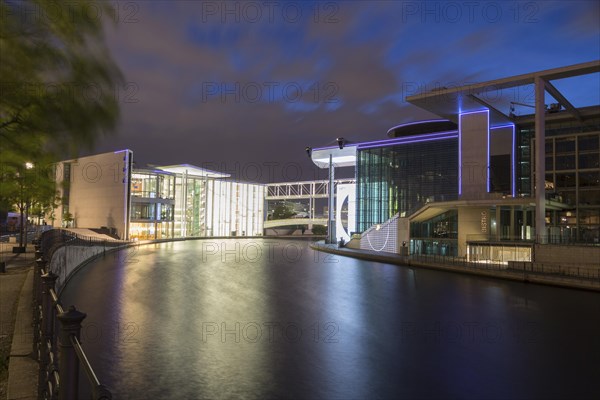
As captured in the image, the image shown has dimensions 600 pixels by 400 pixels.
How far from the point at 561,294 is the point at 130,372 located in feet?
59.0

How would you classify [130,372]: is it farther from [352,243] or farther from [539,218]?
[352,243]

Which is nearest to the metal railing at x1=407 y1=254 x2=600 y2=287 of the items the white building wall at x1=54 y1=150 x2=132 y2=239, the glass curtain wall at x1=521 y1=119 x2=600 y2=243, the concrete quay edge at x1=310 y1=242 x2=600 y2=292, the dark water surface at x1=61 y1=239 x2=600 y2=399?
the concrete quay edge at x1=310 y1=242 x2=600 y2=292

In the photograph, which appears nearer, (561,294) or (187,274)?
(561,294)

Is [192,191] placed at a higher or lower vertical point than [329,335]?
higher

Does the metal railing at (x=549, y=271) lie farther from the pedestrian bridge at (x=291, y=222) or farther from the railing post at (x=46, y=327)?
the pedestrian bridge at (x=291, y=222)

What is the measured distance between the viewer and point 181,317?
12.7 metres

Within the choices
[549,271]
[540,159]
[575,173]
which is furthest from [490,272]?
[575,173]

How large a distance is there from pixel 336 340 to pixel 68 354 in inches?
318

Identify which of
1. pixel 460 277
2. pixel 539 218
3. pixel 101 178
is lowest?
pixel 460 277

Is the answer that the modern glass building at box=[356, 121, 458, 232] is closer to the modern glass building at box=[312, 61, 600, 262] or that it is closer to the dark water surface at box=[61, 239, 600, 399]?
the modern glass building at box=[312, 61, 600, 262]

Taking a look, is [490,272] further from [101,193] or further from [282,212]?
[282,212]

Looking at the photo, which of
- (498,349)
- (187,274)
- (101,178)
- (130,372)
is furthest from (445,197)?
(101,178)

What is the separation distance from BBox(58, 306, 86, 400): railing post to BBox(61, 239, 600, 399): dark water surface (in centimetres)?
387

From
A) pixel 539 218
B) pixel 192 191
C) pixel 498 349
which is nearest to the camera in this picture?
pixel 498 349
